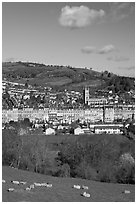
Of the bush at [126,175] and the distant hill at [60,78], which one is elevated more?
Answer: the distant hill at [60,78]

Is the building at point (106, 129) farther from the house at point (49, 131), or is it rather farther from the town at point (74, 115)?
the house at point (49, 131)

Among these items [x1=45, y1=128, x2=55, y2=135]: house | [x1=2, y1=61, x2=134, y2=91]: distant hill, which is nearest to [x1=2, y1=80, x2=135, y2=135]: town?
[x1=45, y1=128, x2=55, y2=135]: house

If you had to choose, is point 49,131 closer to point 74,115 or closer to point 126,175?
point 74,115

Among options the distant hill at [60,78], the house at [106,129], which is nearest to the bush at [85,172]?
the house at [106,129]

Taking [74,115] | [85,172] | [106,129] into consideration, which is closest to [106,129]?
[106,129]

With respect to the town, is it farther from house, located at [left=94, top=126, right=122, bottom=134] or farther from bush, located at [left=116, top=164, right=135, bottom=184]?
bush, located at [left=116, top=164, right=135, bottom=184]

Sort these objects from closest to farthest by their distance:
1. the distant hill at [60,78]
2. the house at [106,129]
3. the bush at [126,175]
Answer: the bush at [126,175]
the house at [106,129]
the distant hill at [60,78]

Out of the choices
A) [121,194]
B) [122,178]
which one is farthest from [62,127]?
[121,194]

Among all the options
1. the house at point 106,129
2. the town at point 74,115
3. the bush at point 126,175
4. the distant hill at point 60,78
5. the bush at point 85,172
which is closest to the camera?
the bush at point 126,175
